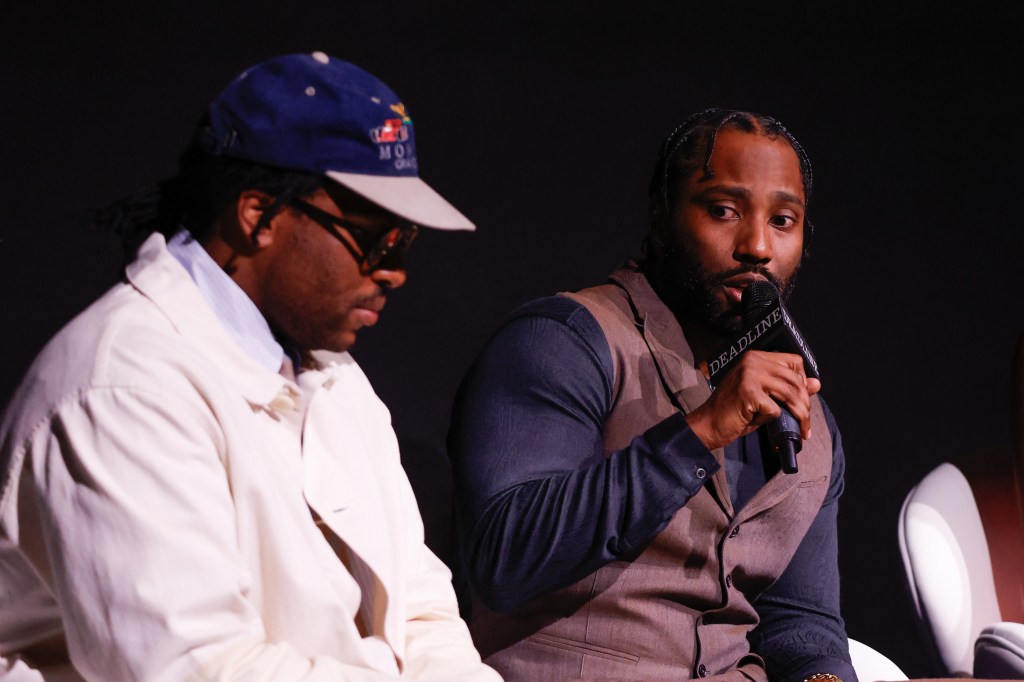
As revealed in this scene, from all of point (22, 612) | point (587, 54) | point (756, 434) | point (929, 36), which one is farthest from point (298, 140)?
point (929, 36)

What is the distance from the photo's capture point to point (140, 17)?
2209mm

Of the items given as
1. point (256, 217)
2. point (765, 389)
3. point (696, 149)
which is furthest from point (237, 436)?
point (696, 149)

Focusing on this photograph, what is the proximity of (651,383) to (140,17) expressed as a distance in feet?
3.57

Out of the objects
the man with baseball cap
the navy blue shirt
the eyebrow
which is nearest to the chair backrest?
the navy blue shirt

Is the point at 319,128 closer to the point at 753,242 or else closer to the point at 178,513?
the point at 178,513

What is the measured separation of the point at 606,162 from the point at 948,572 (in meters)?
1.07

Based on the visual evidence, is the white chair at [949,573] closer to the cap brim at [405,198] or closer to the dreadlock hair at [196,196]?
the cap brim at [405,198]

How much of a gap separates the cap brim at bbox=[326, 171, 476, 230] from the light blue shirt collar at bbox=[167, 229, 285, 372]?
174 mm

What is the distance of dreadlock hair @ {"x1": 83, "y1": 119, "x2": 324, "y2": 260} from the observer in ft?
4.70

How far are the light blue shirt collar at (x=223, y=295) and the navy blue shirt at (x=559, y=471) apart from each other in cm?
53

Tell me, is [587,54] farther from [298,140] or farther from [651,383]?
[298,140]

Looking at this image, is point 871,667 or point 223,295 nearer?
point 223,295

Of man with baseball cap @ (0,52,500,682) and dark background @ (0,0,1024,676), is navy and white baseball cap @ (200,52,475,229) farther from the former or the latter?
dark background @ (0,0,1024,676)

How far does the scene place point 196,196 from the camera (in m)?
1.48
